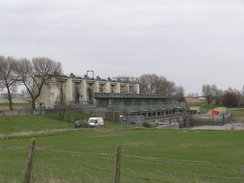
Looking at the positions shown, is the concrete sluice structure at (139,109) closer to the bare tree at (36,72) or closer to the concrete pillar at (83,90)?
the concrete pillar at (83,90)

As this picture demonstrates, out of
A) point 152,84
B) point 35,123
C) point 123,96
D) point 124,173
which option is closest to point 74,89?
point 123,96

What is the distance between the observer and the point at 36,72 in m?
90.2

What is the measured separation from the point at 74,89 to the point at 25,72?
136ft

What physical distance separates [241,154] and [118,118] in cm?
6503

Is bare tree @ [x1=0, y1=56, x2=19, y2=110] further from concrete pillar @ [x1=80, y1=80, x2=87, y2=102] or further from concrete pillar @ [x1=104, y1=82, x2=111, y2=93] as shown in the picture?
concrete pillar @ [x1=104, y1=82, x2=111, y2=93]

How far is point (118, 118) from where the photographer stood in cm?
8919

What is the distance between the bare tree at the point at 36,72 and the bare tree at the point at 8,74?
56.0 inches

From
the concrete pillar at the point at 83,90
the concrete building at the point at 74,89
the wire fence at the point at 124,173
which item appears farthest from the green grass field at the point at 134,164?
the concrete pillar at the point at 83,90

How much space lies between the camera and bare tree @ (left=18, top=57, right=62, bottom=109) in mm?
86438

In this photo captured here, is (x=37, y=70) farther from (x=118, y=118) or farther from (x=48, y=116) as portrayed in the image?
(x=118, y=118)

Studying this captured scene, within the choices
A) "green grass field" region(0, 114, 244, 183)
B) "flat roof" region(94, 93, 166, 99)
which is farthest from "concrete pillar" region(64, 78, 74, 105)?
"green grass field" region(0, 114, 244, 183)

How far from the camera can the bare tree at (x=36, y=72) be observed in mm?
86438

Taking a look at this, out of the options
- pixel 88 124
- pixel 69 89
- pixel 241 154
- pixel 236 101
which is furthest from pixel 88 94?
pixel 241 154

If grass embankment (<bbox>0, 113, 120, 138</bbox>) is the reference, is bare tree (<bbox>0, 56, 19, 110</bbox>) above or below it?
above
